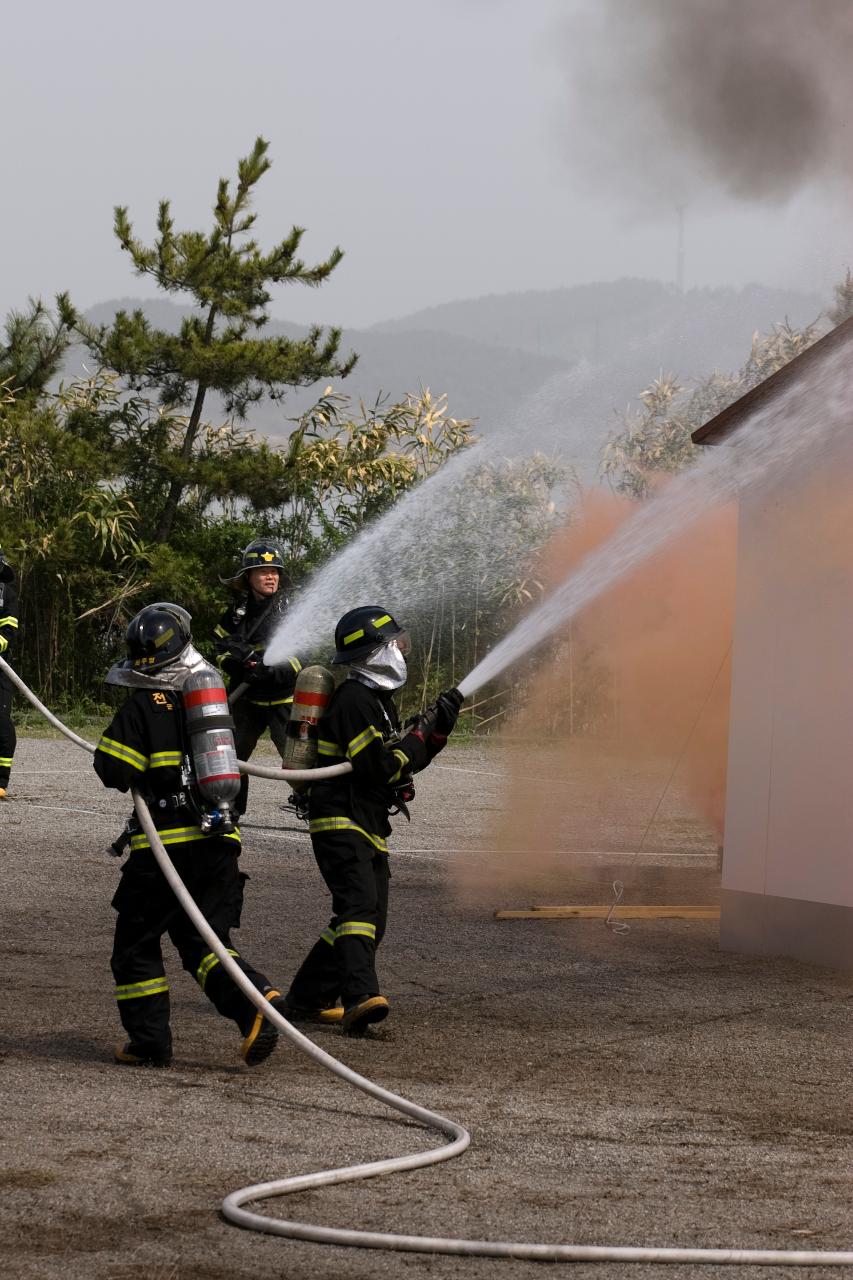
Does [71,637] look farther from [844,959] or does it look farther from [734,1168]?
[734,1168]

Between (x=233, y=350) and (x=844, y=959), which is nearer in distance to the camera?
(x=844, y=959)

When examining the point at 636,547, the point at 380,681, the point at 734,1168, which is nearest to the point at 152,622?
the point at 380,681

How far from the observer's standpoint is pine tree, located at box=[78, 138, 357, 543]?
1883 centimetres

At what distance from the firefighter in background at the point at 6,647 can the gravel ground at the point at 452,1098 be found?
177cm

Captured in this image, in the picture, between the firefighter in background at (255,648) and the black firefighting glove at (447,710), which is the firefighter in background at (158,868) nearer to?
the black firefighting glove at (447,710)

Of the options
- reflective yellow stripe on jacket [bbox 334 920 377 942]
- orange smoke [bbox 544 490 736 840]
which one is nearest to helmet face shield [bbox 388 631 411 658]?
reflective yellow stripe on jacket [bbox 334 920 377 942]

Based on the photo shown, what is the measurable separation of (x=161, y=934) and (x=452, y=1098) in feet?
3.79

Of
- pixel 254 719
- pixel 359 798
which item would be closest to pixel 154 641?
pixel 359 798

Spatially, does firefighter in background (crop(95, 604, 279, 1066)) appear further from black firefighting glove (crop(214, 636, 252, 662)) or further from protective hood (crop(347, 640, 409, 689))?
black firefighting glove (crop(214, 636, 252, 662))

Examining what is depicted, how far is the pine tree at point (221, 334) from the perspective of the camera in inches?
741

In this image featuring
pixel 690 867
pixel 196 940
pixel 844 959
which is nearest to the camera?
pixel 196 940

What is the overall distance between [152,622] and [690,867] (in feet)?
19.4

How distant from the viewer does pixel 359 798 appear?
5.95m

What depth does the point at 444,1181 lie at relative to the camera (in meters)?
4.10
